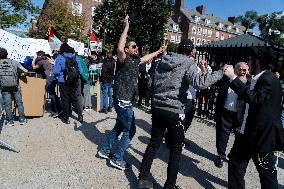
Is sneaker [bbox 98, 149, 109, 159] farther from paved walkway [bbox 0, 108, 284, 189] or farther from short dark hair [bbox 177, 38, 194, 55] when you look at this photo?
short dark hair [bbox 177, 38, 194, 55]

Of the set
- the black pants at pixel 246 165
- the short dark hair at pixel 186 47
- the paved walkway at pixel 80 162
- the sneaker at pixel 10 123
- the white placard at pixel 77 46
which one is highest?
the white placard at pixel 77 46

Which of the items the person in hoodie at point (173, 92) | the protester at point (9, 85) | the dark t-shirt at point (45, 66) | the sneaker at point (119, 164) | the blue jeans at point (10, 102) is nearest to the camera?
the person in hoodie at point (173, 92)

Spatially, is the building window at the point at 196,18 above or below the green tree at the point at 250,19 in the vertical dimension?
below

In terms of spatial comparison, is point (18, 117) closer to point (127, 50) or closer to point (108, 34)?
point (127, 50)

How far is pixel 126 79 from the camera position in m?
4.87

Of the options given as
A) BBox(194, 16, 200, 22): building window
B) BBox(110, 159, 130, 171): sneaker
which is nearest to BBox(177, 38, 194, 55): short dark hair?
BBox(110, 159, 130, 171): sneaker

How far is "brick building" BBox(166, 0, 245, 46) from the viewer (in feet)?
231

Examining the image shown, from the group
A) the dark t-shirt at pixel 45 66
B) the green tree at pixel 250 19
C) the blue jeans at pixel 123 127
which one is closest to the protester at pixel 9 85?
the dark t-shirt at pixel 45 66

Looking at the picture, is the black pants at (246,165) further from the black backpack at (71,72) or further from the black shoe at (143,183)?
the black backpack at (71,72)

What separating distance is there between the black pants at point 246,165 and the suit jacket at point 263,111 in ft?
0.40

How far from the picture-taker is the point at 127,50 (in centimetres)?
486

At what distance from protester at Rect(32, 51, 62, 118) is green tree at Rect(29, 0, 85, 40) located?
2379 cm

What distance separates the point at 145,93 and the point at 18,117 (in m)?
4.62

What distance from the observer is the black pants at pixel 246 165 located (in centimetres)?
362
